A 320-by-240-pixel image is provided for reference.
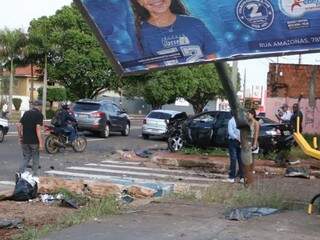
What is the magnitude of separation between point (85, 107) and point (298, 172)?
15.9 meters

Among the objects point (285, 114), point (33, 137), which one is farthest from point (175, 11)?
point (285, 114)

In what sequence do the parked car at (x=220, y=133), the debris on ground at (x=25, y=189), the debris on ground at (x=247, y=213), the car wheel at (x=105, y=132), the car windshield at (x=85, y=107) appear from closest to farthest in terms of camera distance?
the debris on ground at (x=247, y=213) < the debris on ground at (x=25, y=189) < the parked car at (x=220, y=133) < the car windshield at (x=85, y=107) < the car wheel at (x=105, y=132)

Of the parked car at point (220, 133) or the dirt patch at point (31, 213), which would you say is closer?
the dirt patch at point (31, 213)

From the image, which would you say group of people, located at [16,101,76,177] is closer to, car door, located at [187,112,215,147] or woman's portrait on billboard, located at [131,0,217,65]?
woman's portrait on billboard, located at [131,0,217,65]

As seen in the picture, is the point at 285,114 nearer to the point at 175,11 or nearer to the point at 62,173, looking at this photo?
the point at 62,173

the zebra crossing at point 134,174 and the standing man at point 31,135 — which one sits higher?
the standing man at point 31,135

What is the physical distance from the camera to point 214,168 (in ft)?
60.6

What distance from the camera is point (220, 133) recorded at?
69.1 ft

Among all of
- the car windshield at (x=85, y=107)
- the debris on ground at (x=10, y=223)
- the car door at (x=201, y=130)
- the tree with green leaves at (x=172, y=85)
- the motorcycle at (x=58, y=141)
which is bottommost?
the debris on ground at (x=10, y=223)

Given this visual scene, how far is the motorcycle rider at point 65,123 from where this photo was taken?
2156cm

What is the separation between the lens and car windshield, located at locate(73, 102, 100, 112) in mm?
29953

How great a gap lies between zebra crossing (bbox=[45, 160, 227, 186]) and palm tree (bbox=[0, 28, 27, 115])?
101 ft

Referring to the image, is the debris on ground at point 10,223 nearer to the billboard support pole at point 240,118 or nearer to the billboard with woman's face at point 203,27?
the billboard with woman's face at point 203,27

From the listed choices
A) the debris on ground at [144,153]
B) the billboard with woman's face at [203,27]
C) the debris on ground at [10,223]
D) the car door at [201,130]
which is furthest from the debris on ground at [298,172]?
the debris on ground at [10,223]
